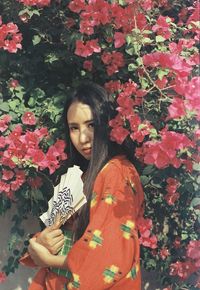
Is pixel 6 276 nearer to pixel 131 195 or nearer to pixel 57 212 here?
pixel 57 212

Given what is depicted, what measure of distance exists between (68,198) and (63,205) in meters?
0.04

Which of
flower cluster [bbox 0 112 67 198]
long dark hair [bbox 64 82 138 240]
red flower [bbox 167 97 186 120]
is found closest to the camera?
red flower [bbox 167 97 186 120]

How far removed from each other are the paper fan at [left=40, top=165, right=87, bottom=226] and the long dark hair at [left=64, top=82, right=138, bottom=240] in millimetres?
53

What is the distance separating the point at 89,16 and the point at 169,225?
111 cm

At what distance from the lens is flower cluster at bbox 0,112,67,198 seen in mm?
2156

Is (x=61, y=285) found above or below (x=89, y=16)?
below

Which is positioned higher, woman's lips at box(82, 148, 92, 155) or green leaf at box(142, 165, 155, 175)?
woman's lips at box(82, 148, 92, 155)

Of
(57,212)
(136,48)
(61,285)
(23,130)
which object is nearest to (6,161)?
(23,130)

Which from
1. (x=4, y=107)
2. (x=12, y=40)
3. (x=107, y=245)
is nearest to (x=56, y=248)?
(x=107, y=245)

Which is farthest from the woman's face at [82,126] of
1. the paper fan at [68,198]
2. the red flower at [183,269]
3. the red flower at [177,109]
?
the red flower at [183,269]

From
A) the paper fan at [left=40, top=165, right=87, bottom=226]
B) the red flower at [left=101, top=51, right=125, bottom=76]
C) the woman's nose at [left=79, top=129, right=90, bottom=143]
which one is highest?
the red flower at [left=101, top=51, right=125, bottom=76]

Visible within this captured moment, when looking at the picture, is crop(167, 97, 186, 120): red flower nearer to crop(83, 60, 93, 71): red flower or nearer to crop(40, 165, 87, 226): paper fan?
crop(40, 165, 87, 226): paper fan

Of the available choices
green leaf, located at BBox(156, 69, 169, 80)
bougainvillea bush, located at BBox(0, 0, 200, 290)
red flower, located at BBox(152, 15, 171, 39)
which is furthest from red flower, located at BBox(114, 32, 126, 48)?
green leaf, located at BBox(156, 69, 169, 80)

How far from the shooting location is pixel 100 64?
7.58 ft
